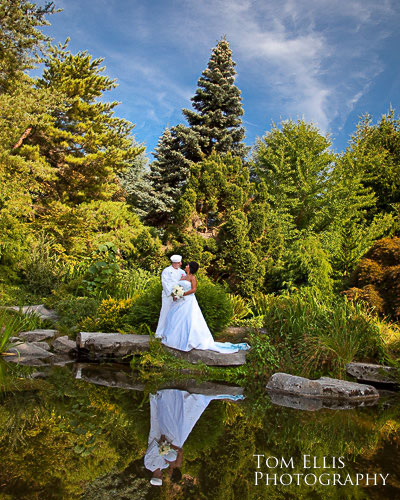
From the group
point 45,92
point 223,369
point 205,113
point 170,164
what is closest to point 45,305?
point 223,369

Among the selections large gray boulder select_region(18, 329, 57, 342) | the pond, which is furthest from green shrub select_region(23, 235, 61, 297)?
the pond

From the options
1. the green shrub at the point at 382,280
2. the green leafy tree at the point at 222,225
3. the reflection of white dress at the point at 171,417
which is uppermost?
the green leafy tree at the point at 222,225

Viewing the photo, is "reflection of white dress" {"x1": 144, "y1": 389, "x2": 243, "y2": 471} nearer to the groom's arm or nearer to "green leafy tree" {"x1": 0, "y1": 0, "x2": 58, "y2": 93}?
the groom's arm

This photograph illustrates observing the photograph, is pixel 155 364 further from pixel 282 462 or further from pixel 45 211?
pixel 45 211

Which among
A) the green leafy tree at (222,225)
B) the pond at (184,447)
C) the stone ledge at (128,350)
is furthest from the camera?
the green leafy tree at (222,225)

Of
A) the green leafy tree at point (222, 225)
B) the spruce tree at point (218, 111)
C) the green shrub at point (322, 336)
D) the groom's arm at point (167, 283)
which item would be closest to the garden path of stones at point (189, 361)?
the green shrub at point (322, 336)

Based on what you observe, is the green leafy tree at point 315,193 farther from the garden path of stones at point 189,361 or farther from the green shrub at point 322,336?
the garden path of stones at point 189,361

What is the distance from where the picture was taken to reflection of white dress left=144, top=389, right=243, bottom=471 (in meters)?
3.05

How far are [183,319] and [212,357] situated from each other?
0.83m

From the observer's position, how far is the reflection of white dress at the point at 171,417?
305 centimetres

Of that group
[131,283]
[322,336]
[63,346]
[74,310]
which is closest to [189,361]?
[322,336]

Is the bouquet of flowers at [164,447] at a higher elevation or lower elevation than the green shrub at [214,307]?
lower

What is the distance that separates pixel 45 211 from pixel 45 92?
4.83 m

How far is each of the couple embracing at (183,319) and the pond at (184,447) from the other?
1.85 metres
